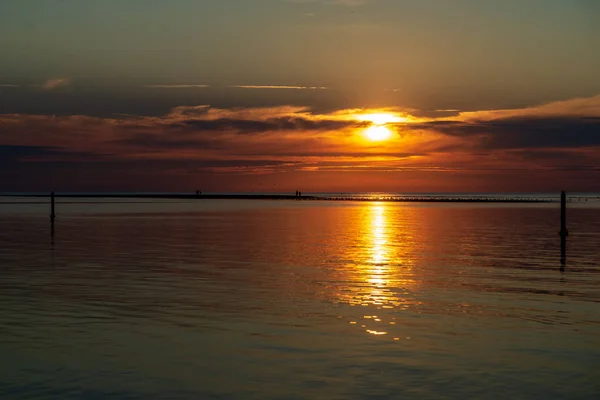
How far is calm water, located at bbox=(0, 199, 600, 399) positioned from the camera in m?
13.3

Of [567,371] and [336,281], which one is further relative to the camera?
[336,281]

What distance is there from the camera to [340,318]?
19.7m

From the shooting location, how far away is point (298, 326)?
1866 cm

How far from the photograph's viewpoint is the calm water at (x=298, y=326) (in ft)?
A: 43.8

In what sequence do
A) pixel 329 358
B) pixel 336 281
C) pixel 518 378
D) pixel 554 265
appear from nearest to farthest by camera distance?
pixel 518 378, pixel 329 358, pixel 336 281, pixel 554 265

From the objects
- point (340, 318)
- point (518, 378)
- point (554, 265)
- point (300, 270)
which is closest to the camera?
point (518, 378)

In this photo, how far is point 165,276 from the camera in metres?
28.7

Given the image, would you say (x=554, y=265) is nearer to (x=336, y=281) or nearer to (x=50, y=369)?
(x=336, y=281)

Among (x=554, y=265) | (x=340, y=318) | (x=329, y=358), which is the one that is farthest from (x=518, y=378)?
(x=554, y=265)

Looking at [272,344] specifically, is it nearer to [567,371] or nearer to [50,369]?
[50,369]

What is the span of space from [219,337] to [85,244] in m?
30.2

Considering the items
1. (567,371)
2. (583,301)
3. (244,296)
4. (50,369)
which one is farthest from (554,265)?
(50,369)

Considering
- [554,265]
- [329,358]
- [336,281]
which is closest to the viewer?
[329,358]

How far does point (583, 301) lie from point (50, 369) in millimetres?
15863
